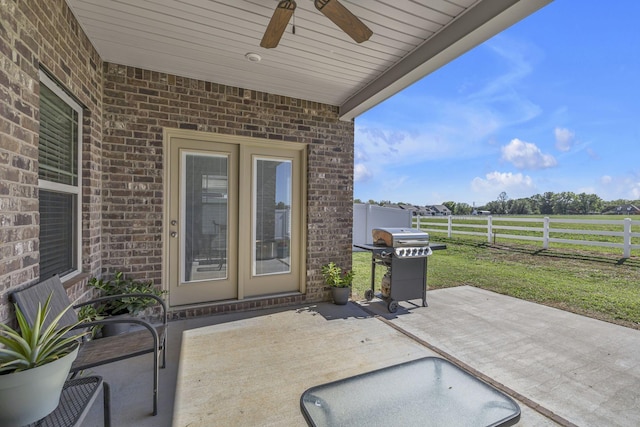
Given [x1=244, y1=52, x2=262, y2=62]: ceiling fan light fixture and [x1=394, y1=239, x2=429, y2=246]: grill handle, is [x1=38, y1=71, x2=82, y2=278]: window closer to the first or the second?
[x1=244, y1=52, x2=262, y2=62]: ceiling fan light fixture

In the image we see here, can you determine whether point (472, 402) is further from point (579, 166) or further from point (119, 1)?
point (579, 166)

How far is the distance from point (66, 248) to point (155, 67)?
84.5 inches

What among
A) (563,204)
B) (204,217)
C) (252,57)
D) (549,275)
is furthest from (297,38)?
(563,204)

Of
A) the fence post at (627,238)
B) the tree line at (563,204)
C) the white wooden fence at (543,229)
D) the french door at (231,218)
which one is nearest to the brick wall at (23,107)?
the french door at (231,218)

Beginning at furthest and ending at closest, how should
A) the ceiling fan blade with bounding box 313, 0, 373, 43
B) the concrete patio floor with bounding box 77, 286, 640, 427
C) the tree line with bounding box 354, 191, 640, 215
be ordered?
the tree line with bounding box 354, 191, 640, 215, the concrete patio floor with bounding box 77, 286, 640, 427, the ceiling fan blade with bounding box 313, 0, 373, 43

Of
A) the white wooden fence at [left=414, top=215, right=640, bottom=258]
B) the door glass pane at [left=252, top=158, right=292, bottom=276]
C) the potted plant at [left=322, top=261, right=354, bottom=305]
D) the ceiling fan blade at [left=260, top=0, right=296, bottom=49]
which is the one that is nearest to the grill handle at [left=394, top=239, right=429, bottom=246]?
the potted plant at [left=322, top=261, right=354, bottom=305]

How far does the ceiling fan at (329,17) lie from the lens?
1.77m

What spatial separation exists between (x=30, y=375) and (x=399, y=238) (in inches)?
137

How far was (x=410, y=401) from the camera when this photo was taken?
1551mm

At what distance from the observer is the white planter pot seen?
3.59 feet

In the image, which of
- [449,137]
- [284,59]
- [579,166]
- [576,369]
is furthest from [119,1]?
[579,166]

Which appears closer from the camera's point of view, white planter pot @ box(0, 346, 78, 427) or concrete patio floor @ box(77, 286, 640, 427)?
white planter pot @ box(0, 346, 78, 427)

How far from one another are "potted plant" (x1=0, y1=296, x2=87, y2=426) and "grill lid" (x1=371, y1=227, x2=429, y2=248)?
3.27m

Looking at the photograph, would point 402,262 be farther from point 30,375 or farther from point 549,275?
point 549,275
